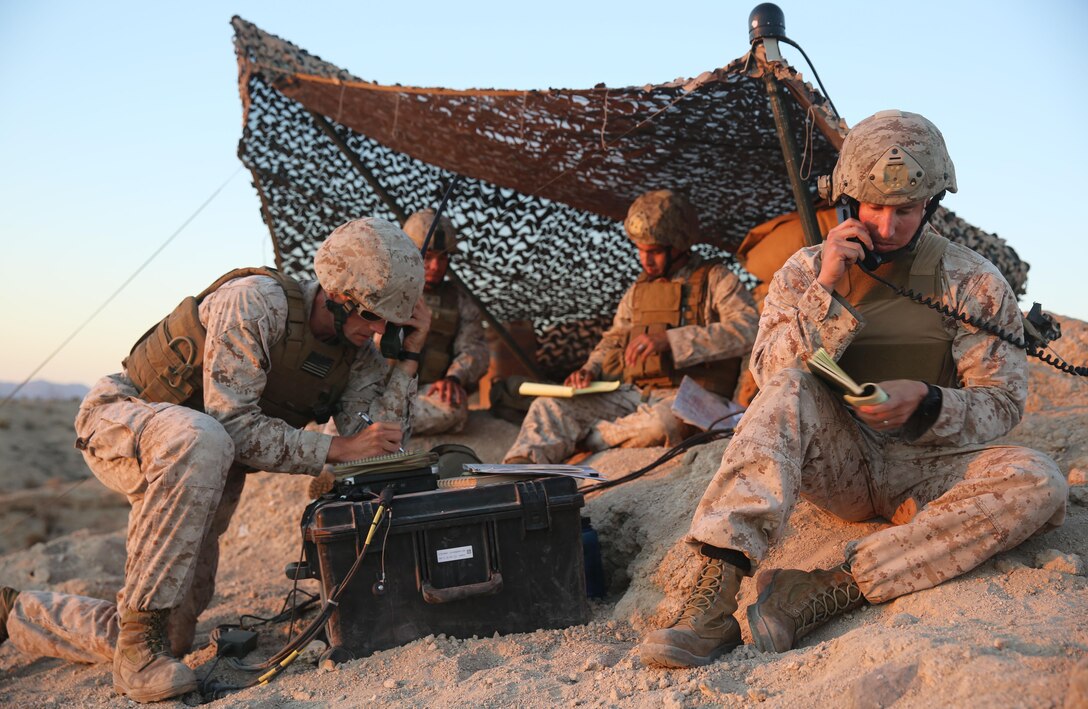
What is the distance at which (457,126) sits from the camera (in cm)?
549

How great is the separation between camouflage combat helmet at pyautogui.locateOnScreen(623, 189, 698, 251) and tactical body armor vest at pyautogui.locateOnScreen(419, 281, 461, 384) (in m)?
1.38

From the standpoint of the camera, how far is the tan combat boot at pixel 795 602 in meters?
2.63

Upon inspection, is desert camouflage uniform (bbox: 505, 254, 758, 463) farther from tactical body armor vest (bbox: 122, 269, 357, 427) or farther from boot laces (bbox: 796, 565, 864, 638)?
boot laces (bbox: 796, 565, 864, 638)

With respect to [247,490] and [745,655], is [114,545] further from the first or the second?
[745,655]

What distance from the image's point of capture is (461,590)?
3156 millimetres

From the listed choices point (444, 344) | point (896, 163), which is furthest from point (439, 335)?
point (896, 163)

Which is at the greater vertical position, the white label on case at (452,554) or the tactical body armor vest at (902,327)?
the tactical body armor vest at (902,327)

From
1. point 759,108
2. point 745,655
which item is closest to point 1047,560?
point 745,655

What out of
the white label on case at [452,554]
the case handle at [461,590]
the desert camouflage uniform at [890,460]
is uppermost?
the desert camouflage uniform at [890,460]

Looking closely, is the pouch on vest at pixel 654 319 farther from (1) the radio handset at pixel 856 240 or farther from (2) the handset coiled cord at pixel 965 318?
(2) the handset coiled cord at pixel 965 318

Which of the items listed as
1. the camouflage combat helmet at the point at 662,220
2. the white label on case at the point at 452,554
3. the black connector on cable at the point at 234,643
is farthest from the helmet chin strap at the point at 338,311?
the camouflage combat helmet at the point at 662,220

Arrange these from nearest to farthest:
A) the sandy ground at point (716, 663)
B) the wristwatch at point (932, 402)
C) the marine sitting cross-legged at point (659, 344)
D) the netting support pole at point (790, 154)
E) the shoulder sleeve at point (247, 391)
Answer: the sandy ground at point (716, 663)
the wristwatch at point (932, 402)
the shoulder sleeve at point (247, 391)
the netting support pole at point (790, 154)
the marine sitting cross-legged at point (659, 344)

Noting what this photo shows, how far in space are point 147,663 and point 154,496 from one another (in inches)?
19.9

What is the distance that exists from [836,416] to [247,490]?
420cm
